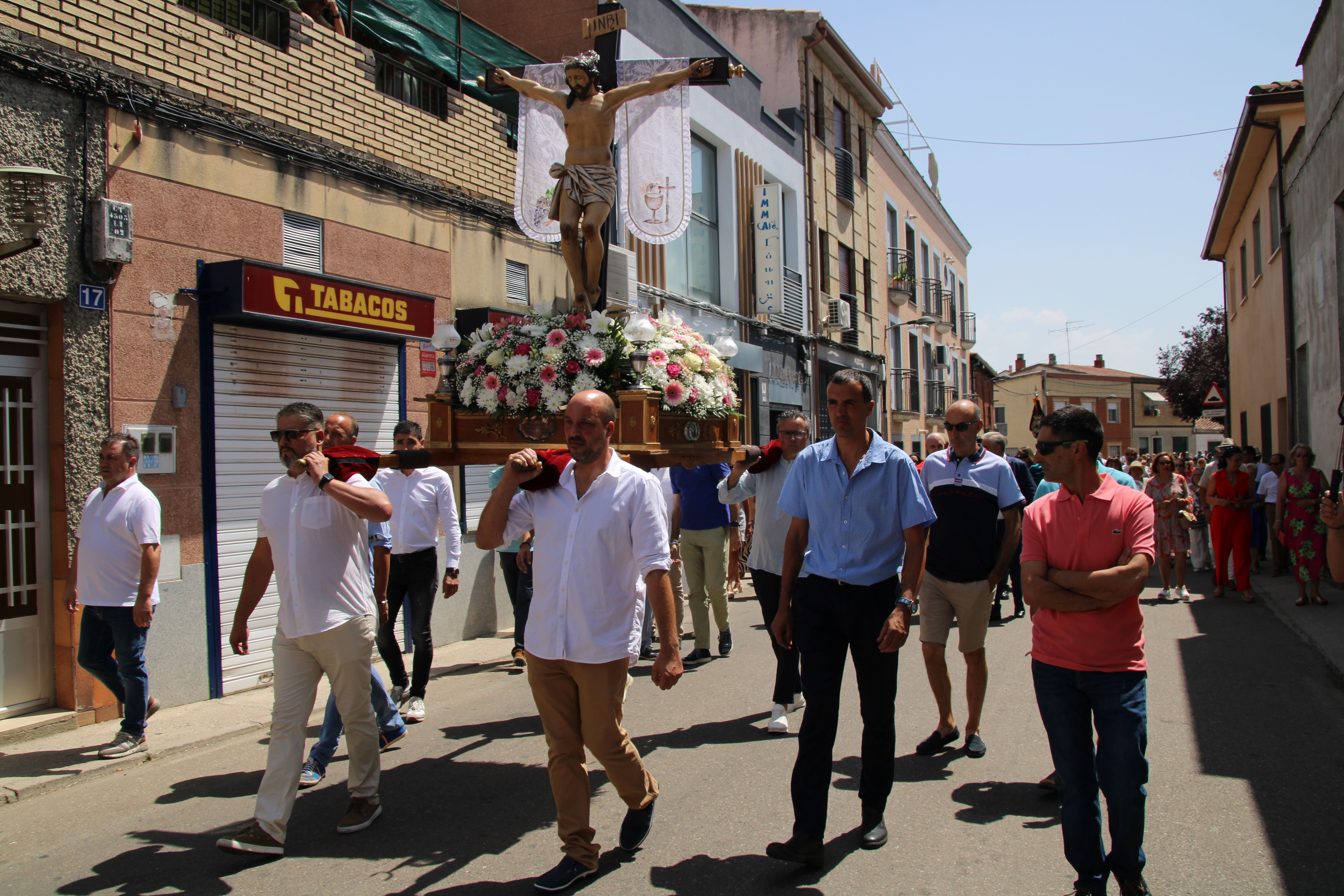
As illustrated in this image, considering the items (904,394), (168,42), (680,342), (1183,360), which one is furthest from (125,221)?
(1183,360)

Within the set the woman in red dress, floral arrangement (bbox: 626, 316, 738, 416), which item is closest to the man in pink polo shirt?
floral arrangement (bbox: 626, 316, 738, 416)

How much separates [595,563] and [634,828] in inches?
46.9

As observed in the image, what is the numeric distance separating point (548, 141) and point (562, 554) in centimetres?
369

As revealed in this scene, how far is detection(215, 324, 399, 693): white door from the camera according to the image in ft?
24.7

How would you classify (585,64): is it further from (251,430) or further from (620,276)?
(620,276)

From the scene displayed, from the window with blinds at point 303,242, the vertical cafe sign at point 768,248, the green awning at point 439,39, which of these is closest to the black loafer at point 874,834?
the window with blinds at point 303,242

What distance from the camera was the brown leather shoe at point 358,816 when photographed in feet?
14.4

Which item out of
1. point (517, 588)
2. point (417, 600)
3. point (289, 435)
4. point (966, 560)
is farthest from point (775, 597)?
point (289, 435)

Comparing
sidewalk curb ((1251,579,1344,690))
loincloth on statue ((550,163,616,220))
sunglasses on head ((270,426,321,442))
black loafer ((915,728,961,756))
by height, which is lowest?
sidewalk curb ((1251,579,1344,690))

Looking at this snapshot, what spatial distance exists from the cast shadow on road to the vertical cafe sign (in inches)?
406

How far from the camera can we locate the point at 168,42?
285 inches

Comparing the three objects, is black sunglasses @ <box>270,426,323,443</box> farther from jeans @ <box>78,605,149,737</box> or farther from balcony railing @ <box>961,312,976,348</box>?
balcony railing @ <box>961,312,976,348</box>

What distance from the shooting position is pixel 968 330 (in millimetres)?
40062

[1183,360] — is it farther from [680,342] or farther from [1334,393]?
[680,342]
